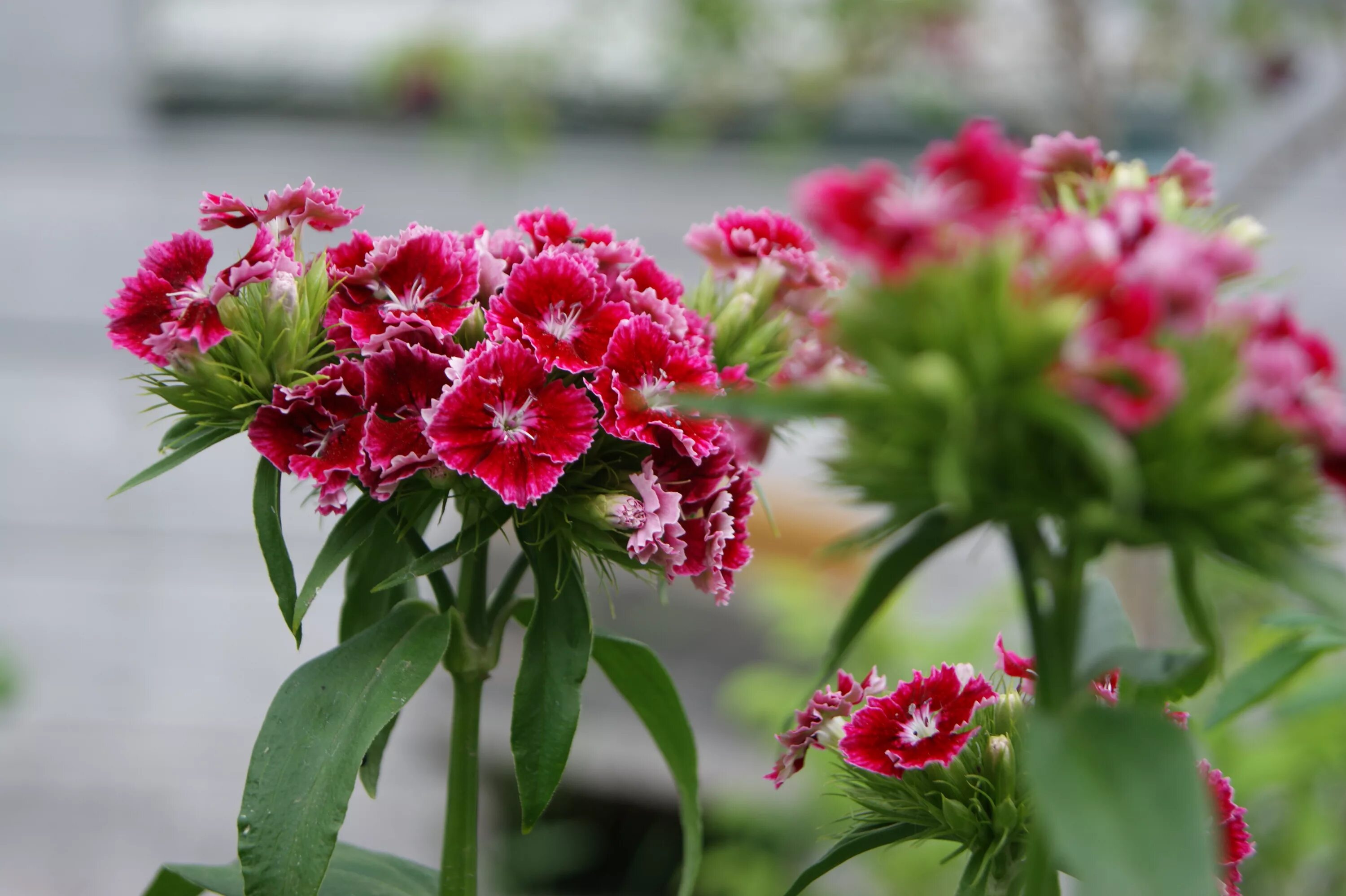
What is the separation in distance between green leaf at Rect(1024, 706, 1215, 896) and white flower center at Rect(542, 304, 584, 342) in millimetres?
317

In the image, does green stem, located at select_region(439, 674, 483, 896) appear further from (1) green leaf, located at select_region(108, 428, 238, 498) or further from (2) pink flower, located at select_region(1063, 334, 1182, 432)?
(2) pink flower, located at select_region(1063, 334, 1182, 432)

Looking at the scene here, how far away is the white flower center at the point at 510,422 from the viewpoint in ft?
2.06

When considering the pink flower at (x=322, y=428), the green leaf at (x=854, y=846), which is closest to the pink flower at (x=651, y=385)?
the pink flower at (x=322, y=428)

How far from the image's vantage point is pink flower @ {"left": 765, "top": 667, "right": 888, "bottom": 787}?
0.72 metres

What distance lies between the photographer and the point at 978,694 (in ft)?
2.29

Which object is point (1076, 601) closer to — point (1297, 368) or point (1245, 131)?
point (1297, 368)

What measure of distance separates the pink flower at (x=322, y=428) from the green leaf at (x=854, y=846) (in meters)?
0.32

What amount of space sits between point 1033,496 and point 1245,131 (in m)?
3.61

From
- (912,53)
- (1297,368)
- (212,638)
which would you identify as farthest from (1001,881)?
(212,638)

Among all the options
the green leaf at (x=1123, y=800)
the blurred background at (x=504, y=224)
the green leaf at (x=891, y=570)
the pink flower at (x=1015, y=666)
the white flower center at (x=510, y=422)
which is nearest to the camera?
the green leaf at (x=1123, y=800)

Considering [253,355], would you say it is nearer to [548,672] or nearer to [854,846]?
[548,672]

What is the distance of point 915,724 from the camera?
2.24ft

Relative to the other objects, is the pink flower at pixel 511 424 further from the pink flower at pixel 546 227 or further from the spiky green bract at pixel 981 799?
the spiky green bract at pixel 981 799

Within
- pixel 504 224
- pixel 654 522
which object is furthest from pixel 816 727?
pixel 504 224
